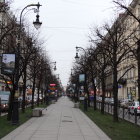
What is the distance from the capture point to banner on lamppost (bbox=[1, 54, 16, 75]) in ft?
63.7

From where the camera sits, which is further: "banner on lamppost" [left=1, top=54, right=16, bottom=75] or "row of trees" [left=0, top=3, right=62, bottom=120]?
"row of trees" [left=0, top=3, right=62, bottom=120]

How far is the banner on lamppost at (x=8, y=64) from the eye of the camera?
1941 cm

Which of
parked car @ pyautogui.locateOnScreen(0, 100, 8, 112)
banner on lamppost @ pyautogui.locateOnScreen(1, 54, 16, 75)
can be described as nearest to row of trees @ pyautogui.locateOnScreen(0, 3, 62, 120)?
banner on lamppost @ pyautogui.locateOnScreen(1, 54, 16, 75)

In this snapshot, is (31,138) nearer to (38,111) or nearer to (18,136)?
(18,136)

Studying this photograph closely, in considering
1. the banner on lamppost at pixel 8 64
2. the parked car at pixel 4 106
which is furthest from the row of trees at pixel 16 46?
the parked car at pixel 4 106

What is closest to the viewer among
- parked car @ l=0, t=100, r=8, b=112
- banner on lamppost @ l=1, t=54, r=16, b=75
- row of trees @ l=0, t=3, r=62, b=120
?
banner on lamppost @ l=1, t=54, r=16, b=75

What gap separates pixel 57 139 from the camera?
13945mm

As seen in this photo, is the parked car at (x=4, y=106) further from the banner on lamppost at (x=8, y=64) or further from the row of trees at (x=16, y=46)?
the banner on lamppost at (x=8, y=64)

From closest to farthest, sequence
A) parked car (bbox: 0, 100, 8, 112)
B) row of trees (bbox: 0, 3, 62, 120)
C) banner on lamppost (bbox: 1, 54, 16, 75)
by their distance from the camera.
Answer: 1. banner on lamppost (bbox: 1, 54, 16, 75)
2. row of trees (bbox: 0, 3, 62, 120)
3. parked car (bbox: 0, 100, 8, 112)

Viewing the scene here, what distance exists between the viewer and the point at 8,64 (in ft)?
64.4

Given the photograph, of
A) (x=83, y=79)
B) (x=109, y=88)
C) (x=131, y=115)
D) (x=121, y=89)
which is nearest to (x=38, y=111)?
(x=131, y=115)

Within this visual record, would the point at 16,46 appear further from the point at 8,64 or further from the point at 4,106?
the point at 4,106

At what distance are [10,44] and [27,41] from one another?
8.62ft

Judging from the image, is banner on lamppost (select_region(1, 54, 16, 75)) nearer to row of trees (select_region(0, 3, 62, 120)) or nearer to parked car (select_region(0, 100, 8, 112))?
row of trees (select_region(0, 3, 62, 120))
